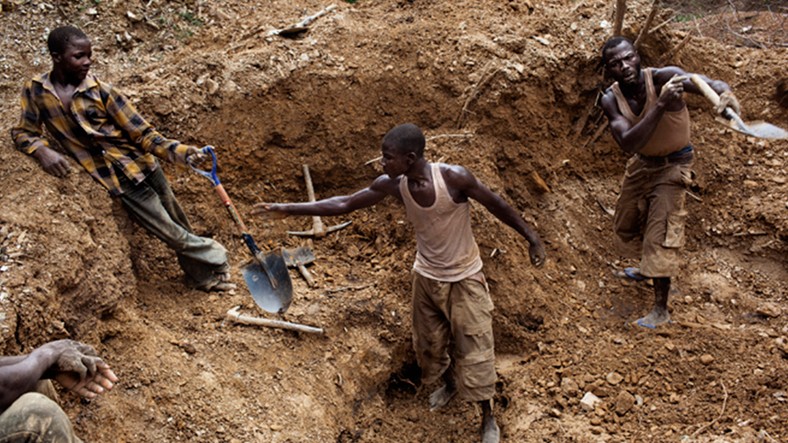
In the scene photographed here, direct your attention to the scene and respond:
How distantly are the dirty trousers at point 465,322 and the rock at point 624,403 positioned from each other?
2.58 ft

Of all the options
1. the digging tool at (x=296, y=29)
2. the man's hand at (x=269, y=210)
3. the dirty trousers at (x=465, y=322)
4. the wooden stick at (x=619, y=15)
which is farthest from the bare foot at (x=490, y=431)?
the digging tool at (x=296, y=29)

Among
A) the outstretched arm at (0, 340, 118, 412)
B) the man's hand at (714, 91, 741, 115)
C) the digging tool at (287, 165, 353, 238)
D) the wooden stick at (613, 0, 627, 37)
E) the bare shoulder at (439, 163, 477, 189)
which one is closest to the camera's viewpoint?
the outstretched arm at (0, 340, 118, 412)

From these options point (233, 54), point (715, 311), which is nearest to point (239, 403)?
point (233, 54)

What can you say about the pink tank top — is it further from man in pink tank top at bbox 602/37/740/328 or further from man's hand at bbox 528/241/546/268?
man in pink tank top at bbox 602/37/740/328

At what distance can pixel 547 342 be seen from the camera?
4.87 m

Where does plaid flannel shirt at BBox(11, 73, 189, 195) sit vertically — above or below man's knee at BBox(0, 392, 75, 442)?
above

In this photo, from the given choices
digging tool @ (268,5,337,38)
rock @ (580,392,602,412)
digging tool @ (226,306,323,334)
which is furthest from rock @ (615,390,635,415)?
digging tool @ (268,5,337,38)

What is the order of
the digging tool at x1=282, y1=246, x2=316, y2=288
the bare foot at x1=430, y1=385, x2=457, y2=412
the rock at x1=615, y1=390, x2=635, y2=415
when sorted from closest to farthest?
the rock at x1=615, y1=390, x2=635, y2=415 → the bare foot at x1=430, y1=385, x2=457, y2=412 → the digging tool at x1=282, y1=246, x2=316, y2=288

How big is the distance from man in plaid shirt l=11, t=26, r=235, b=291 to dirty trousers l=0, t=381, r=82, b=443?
1.90 metres

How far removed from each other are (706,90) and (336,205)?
2.23m

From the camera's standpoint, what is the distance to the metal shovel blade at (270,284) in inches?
176

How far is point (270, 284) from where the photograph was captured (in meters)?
4.53

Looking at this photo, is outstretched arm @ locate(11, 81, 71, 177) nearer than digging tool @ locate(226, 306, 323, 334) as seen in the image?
Yes

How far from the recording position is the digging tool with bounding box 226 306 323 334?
454cm
